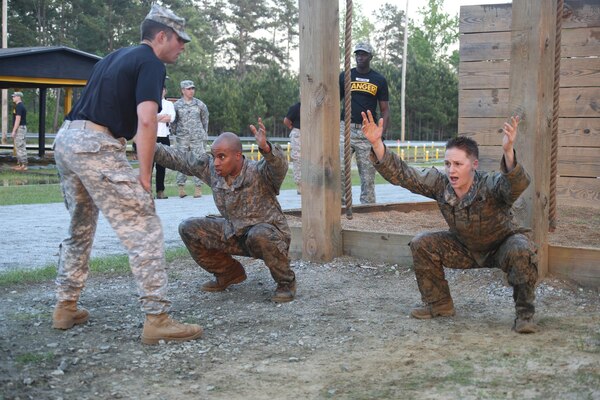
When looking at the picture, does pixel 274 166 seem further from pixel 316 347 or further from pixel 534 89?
pixel 534 89

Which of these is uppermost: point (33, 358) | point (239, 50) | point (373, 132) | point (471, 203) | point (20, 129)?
point (239, 50)

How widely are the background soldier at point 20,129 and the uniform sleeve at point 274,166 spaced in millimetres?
15204

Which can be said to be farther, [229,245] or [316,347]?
[229,245]

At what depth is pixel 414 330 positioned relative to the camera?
4719mm

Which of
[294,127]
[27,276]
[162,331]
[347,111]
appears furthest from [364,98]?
[162,331]

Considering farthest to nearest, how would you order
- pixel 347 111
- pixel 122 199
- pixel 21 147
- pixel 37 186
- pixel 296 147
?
pixel 21 147, pixel 37 186, pixel 296 147, pixel 347 111, pixel 122 199

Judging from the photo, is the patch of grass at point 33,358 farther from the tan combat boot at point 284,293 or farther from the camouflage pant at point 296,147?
the camouflage pant at point 296,147

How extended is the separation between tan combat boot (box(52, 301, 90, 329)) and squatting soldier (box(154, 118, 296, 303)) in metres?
1.10

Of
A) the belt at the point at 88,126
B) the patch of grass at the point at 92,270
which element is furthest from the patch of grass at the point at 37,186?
the belt at the point at 88,126

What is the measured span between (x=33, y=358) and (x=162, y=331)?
2.27 feet

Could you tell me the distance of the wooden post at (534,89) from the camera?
17.9ft

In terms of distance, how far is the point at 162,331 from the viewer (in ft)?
14.8

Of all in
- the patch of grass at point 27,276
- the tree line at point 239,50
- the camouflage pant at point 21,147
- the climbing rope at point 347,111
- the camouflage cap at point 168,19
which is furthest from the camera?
the tree line at point 239,50

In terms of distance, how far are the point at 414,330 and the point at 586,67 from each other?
6415mm
